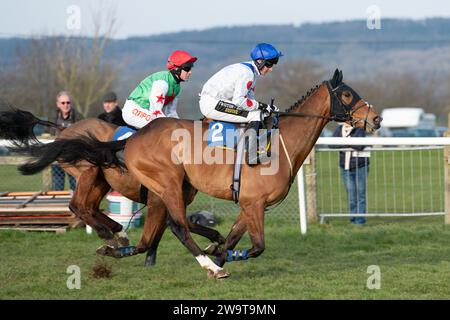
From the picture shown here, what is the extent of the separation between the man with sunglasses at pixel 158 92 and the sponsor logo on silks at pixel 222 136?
0.81 metres

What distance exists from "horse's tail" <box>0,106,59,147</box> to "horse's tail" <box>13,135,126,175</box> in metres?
0.43

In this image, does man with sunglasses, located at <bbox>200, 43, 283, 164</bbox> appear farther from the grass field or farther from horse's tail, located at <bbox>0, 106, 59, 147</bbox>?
horse's tail, located at <bbox>0, 106, 59, 147</bbox>

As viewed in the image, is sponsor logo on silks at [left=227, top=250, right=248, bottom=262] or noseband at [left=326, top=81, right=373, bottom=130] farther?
noseband at [left=326, top=81, right=373, bottom=130]

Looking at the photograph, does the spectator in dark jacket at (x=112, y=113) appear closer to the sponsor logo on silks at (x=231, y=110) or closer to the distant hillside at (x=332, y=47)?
the sponsor logo on silks at (x=231, y=110)

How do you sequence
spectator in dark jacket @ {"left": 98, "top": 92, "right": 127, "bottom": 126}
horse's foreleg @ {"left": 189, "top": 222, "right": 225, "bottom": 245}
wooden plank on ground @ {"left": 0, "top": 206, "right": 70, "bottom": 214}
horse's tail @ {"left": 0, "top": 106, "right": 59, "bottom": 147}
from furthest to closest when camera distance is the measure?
wooden plank on ground @ {"left": 0, "top": 206, "right": 70, "bottom": 214} < spectator in dark jacket @ {"left": 98, "top": 92, "right": 127, "bottom": 126} < horse's tail @ {"left": 0, "top": 106, "right": 59, "bottom": 147} < horse's foreleg @ {"left": 189, "top": 222, "right": 225, "bottom": 245}

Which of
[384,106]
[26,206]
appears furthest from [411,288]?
[384,106]

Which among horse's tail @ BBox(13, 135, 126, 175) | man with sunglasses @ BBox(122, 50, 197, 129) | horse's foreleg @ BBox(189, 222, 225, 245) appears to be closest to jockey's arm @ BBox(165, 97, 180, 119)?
man with sunglasses @ BBox(122, 50, 197, 129)

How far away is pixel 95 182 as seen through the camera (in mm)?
7758

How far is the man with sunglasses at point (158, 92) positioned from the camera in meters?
7.27

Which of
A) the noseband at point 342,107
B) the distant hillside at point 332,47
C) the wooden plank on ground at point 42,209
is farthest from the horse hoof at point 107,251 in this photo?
the distant hillside at point 332,47

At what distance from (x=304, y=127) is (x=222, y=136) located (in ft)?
2.41

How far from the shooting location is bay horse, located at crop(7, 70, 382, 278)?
6477mm
